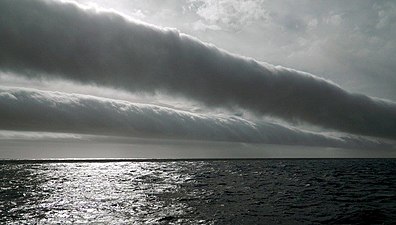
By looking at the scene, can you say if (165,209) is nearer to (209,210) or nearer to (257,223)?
(209,210)

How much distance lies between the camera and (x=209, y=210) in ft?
108

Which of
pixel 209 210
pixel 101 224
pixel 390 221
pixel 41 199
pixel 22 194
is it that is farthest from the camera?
pixel 22 194

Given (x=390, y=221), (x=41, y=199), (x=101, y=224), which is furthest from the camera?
(x=41, y=199)

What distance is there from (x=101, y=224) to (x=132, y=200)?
13616 millimetres

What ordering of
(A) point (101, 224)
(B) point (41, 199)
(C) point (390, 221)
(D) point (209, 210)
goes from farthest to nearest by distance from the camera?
(B) point (41, 199)
(D) point (209, 210)
(C) point (390, 221)
(A) point (101, 224)

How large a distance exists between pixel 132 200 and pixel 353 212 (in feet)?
90.6

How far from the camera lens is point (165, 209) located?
1330 inches

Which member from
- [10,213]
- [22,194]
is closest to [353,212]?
[10,213]

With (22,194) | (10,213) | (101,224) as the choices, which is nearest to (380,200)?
(101,224)

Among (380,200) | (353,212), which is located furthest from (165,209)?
(380,200)

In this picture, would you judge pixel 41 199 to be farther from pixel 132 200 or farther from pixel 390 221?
pixel 390 221

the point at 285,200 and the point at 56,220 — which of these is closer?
the point at 56,220

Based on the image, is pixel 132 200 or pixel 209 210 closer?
pixel 209 210

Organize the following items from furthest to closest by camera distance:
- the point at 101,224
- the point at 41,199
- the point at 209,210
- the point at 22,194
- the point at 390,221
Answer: the point at 22,194 < the point at 41,199 < the point at 209,210 < the point at 390,221 < the point at 101,224
